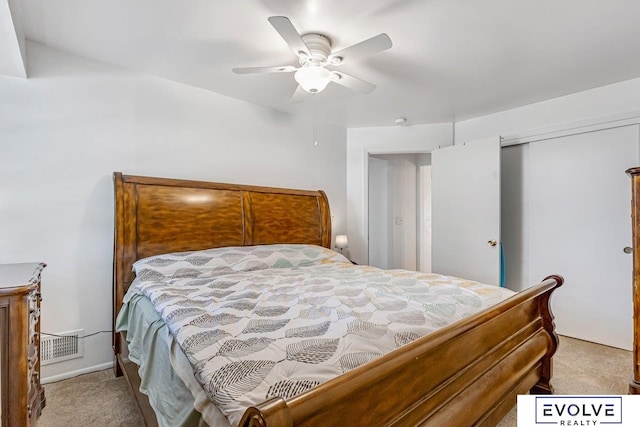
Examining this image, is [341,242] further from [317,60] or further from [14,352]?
[14,352]

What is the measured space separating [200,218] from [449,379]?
219 cm

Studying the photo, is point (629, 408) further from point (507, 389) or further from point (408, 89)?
point (408, 89)

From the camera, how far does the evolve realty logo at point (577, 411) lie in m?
1.30

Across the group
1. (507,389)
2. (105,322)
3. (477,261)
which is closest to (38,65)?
(105,322)

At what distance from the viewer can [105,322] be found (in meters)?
2.38

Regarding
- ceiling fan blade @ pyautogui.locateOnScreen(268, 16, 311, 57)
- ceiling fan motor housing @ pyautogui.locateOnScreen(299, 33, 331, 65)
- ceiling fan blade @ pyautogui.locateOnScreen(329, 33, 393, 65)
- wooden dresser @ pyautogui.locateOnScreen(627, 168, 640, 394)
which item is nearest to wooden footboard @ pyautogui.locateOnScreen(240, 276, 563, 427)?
wooden dresser @ pyautogui.locateOnScreen(627, 168, 640, 394)

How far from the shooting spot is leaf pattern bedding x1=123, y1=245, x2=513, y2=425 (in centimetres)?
87

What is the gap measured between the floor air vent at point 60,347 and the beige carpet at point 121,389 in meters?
0.16

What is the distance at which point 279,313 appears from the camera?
140 cm

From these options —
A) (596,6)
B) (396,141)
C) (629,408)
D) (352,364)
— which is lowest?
(629,408)

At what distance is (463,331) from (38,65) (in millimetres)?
3038

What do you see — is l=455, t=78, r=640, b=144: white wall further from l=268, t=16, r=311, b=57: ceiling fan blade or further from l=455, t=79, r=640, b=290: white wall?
l=268, t=16, r=311, b=57: ceiling fan blade

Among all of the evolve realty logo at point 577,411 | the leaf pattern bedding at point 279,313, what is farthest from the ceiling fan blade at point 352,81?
the evolve realty logo at point 577,411

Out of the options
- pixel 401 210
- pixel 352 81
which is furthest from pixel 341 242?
pixel 352 81
